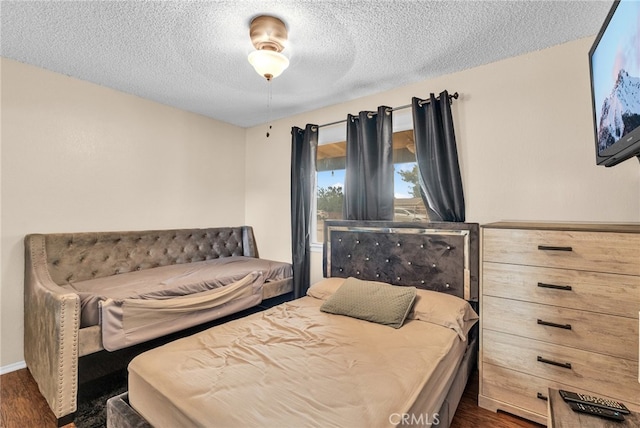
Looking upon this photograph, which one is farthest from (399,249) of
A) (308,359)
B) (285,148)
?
(285,148)

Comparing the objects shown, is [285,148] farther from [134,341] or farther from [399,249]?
[134,341]

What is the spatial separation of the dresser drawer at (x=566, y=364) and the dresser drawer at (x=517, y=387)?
3 centimetres

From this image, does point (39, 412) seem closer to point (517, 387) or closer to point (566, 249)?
point (517, 387)

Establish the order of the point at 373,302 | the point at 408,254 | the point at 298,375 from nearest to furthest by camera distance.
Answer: the point at 298,375 → the point at 373,302 → the point at 408,254

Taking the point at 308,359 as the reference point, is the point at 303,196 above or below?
above

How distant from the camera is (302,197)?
329 centimetres

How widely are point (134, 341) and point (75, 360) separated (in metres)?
0.34

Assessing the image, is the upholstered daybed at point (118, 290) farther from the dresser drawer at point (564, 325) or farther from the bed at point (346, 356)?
the dresser drawer at point (564, 325)

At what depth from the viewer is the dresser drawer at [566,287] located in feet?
4.76

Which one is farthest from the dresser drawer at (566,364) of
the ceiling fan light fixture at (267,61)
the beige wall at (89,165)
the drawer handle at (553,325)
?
the beige wall at (89,165)

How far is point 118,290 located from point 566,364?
2.96m

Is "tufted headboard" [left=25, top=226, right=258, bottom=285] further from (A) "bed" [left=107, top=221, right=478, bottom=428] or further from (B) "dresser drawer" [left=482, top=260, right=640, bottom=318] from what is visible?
(B) "dresser drawer" [left=482, top=260, right=640, bottom=318]

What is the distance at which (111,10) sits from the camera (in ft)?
5.57

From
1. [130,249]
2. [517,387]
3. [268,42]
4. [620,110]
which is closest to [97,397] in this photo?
[130,249]
